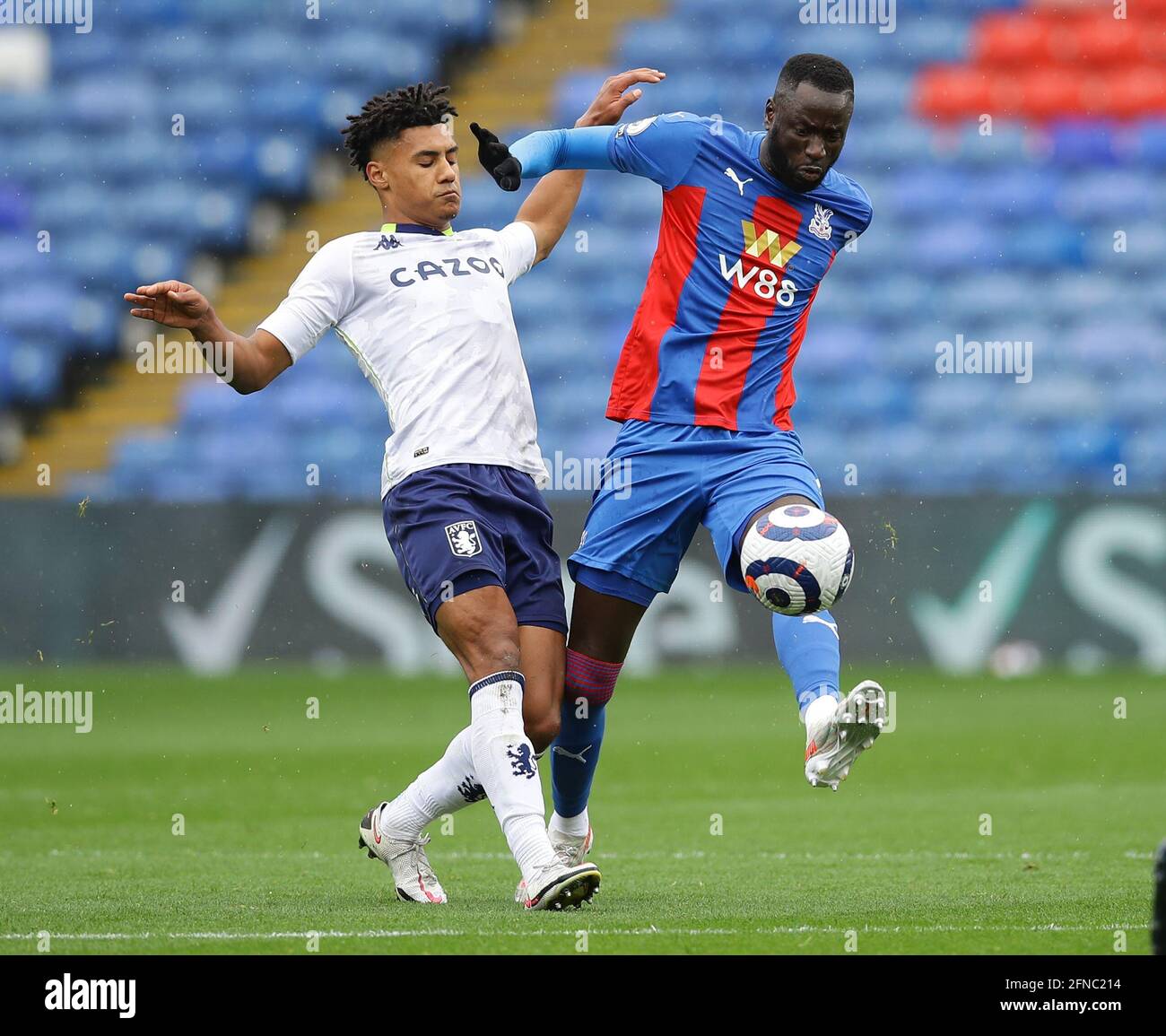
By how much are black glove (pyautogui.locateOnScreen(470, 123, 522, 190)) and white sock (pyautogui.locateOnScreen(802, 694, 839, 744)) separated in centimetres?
168

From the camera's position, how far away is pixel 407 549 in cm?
509

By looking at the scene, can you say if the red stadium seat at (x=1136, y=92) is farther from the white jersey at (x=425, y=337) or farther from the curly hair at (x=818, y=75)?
the white jersey at (x=425, y=337)

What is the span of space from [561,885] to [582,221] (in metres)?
10.9

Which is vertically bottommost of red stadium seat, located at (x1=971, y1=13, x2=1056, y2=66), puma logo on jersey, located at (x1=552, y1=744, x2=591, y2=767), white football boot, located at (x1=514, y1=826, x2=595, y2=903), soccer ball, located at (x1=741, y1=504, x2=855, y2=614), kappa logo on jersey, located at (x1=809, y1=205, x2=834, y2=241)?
white football boot, located at (x1=514, y1=826, x2=595, y2=903)

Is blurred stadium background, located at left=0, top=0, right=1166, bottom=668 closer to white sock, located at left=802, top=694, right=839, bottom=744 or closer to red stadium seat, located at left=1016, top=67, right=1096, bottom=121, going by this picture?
red stadium seat, located at left=1016, top=67, right=1096, bottom=121

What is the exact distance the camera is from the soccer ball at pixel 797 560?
4.82 m

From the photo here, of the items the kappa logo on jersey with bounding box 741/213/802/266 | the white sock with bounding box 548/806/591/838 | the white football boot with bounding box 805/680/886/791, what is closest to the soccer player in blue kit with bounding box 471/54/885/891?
the kappa logo on jersey with bounding box 741/213/802/266

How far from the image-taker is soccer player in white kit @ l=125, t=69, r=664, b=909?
4.93 m

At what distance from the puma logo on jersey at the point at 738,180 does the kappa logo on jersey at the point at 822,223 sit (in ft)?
0.72

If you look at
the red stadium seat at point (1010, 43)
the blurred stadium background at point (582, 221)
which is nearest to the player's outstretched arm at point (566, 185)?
the blurred stadium background at point (582, 221)

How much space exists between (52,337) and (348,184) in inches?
116

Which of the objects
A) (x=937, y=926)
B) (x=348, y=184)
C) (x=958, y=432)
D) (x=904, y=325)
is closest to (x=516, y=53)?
(x=348, y=184)
